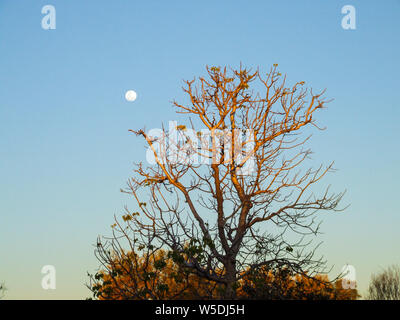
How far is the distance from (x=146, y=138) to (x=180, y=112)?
1282 millimetres

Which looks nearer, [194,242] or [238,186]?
[194,242]

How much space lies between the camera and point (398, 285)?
38.8 meters

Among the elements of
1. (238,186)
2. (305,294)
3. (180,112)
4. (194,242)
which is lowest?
(305,294)
